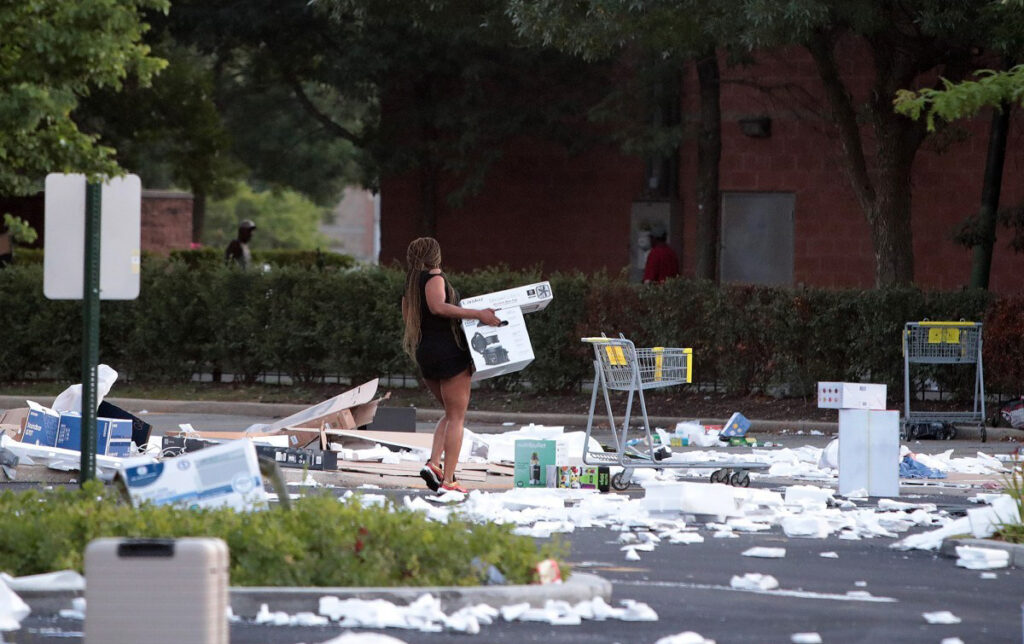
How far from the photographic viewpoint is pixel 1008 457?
1424 cm

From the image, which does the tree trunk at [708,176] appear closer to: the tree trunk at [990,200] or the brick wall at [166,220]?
the tree trunk at [990,200]

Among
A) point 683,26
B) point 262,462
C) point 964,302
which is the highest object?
point 683,26

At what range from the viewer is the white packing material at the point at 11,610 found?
634 cm

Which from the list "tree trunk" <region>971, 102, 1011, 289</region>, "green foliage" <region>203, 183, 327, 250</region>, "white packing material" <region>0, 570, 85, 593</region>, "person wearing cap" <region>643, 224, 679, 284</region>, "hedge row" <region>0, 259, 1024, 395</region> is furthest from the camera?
"green foliage" <region>203, 183, 327, 250</region>

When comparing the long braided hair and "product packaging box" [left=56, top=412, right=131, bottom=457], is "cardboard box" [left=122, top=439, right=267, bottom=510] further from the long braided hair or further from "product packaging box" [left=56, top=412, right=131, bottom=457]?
"product packaging box" [left=56, top=412, right=131, bottom=457]

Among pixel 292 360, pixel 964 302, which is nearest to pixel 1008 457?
pixel 964 302

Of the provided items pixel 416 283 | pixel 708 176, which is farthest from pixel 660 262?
pixel 416 283

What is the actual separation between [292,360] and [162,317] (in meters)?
2.05

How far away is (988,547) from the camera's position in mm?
8258

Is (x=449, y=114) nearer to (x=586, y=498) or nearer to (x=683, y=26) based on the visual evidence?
(x=683, y=26)

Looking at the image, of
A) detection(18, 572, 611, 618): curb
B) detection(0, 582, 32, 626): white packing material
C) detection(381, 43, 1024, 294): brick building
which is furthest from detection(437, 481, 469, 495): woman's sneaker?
detection(381, 43, 1024, 294): brick building

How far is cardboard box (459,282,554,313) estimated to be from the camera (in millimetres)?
11016

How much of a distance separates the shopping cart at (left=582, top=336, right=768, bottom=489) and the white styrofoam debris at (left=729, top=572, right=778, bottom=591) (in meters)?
3.72

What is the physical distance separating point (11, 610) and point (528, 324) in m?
13.2
